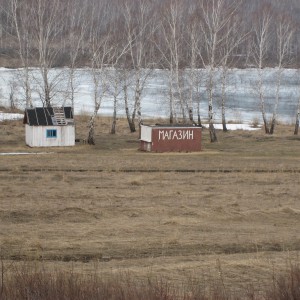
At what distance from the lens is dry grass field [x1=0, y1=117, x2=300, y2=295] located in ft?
45.8

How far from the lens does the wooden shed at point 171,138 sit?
126 feet

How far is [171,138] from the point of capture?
127 feet

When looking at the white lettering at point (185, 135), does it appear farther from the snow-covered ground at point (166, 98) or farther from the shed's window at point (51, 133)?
the snow-covered ground at point (166, 98)


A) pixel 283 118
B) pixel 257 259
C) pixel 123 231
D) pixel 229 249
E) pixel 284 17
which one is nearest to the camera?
pixel 257 259

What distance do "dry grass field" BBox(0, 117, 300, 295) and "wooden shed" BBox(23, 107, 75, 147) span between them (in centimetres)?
224

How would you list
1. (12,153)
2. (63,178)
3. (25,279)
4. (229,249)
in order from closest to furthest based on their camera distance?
(25,279), (229,249), (63,178), (12,153)

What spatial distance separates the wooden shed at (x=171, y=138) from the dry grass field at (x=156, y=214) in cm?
92

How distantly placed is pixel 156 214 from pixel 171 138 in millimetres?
18739

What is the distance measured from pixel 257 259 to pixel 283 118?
5278 cm

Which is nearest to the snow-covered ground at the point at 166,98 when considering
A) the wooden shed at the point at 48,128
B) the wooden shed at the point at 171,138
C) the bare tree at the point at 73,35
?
the bare tree at the point at 73,35

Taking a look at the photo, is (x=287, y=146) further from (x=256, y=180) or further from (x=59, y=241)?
(x=59, y=241)

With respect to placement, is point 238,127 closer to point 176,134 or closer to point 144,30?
point 144,30

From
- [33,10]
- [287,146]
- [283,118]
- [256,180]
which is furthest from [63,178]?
[283,118]

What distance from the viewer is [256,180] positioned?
2784 cm
